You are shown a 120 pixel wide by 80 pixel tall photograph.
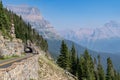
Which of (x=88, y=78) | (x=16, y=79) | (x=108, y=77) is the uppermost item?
(x=16, y=79)

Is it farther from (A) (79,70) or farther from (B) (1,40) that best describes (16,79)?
(A) (79,70)

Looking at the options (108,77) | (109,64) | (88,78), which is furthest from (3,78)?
(109,64)

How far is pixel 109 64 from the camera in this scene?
146m

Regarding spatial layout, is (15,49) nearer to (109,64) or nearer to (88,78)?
(88,78)

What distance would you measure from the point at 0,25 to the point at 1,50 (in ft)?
55.2

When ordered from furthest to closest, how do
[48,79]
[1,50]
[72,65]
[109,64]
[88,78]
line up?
[109,64] < [72,65] < [88,78] < [1,50] < [48,79]

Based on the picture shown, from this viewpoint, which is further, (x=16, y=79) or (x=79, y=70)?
(x=79, y=70)

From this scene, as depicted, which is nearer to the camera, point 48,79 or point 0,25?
point 48,79

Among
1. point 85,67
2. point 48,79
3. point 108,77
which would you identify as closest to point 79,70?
point 85,67

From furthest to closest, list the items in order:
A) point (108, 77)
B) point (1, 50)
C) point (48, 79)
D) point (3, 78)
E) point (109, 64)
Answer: point (109, 64) → point (108, 77) → point (1, 50) → point (48, 79) → point (3, 78)

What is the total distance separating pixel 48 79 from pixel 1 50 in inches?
555

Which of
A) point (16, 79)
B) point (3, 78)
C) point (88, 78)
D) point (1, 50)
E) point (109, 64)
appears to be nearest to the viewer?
point (3, 78)

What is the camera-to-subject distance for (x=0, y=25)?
68312 mm

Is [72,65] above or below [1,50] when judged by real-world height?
below
